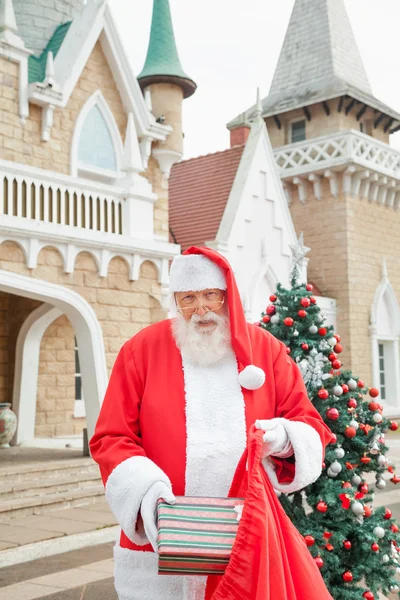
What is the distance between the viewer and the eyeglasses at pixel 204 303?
2764 mm

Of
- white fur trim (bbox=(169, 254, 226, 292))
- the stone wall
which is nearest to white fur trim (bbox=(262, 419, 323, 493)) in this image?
white fur trim (bbox=(169, 254, 226, 292))

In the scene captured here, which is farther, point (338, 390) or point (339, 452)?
point (338, 390)

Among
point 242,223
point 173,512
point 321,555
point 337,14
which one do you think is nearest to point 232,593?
point 173,512

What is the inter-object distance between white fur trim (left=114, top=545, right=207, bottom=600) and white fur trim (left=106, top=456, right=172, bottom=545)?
5.7 inches

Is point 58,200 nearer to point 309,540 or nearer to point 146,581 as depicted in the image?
point 309,540

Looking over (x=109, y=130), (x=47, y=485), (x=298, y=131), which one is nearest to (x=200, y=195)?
(x=109, y=130)

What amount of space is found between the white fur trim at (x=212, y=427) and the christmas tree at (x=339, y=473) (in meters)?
1.52

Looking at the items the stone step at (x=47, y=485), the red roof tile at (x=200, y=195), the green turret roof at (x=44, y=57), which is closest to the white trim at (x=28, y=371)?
the stone step at (x=47, y=485)

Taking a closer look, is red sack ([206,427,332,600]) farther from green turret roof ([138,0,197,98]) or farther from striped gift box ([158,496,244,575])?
green turret roof ([138,0,197,98])

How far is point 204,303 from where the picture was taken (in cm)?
276

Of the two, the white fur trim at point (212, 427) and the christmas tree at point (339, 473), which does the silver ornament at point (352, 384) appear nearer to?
the christmas tree at point (339, 473)

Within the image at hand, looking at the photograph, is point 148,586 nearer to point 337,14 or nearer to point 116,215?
point 116,215

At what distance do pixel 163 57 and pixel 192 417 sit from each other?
473 inches

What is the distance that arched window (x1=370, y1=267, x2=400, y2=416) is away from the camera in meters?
17.8
